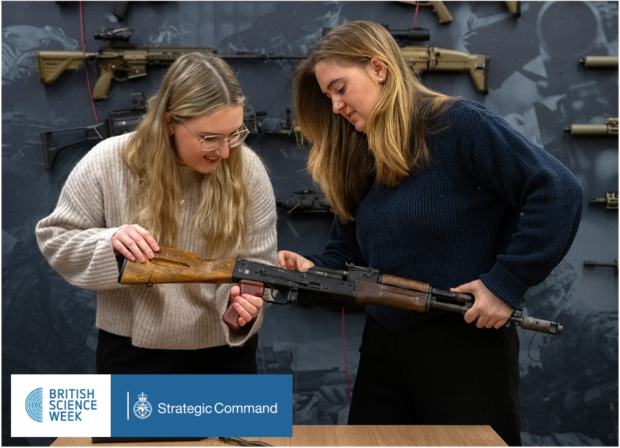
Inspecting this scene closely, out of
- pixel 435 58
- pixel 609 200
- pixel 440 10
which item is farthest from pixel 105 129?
pixel 609 200

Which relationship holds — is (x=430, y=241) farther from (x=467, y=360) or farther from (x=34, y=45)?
(x=34, y=45)

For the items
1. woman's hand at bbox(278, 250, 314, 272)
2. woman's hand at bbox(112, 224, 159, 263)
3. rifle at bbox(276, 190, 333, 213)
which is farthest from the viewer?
rifle at bbox(276, 190, 333, 213)

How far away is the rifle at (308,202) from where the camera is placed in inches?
116

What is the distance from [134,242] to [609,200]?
8.74ft

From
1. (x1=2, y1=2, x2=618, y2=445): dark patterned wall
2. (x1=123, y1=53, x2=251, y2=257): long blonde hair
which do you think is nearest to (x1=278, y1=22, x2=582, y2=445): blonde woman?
(x1=123, y1=53, x2=251, y2=257): long blonde hair

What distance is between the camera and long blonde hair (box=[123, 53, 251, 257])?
1.48 metres

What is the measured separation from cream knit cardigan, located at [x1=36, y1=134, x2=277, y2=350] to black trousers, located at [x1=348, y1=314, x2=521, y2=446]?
41cm

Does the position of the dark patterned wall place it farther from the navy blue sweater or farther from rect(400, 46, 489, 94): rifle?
the navy blue sweater

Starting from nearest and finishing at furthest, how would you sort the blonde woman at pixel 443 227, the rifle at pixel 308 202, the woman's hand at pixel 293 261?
the blonde woman at pixel 443 227 → the woman's hand at pixel 293 261 → the rifle at pixel 308 202

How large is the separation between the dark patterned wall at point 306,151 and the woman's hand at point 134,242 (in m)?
1.68

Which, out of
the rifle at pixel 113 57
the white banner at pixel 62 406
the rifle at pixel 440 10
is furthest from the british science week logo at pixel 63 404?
the rifle at pixel 440 10

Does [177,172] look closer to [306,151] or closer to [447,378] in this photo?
[447,378]

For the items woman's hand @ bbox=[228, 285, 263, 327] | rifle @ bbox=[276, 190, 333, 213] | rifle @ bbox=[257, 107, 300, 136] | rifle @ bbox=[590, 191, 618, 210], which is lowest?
rifle @ bbox=[276, 190, 333, 213]

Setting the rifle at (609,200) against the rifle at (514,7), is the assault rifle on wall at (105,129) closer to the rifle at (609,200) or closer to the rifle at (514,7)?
the rifle at (514,7)
